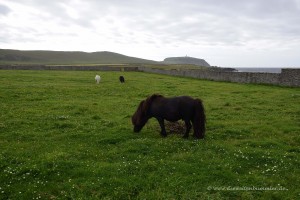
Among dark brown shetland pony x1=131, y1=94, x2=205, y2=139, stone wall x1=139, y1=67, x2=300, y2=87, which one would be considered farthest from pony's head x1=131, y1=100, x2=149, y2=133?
stone wall x1=139, y1=67, x2=300, y2=87

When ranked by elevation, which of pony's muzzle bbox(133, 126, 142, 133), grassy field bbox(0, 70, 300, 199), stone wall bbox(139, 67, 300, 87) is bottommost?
grassy field bbox(0, 70, 300, 199)

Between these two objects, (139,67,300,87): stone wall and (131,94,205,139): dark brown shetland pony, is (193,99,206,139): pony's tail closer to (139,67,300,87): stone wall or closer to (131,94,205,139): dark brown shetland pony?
(131,94,205,139): dark brown shetland pony

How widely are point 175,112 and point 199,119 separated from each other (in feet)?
3.47

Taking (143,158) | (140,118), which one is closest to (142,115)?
(140,118)

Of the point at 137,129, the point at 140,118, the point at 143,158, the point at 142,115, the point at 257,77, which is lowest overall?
the point at 143,158

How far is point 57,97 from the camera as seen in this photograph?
25.7 m

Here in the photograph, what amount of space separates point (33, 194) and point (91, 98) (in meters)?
17.6

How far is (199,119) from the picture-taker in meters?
12.7

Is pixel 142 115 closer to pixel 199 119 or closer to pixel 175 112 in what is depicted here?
pixel 175 112

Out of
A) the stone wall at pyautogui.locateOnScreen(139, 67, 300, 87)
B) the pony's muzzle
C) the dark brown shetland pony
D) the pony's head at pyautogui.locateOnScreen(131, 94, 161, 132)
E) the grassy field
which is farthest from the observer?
the stone wall at pyautogui.locateOnScreen(139, 67, 300, 87)

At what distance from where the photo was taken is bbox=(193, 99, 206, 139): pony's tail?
12.6m

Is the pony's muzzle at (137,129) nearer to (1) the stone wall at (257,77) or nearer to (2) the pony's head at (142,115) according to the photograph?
(2) the pony's head at (142,115)

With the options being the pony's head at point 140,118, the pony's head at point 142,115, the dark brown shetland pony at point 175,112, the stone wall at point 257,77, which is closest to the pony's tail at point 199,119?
the dark brown shetland pony at point 175,112

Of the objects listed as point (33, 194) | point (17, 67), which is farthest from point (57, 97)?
point (17, 67)
